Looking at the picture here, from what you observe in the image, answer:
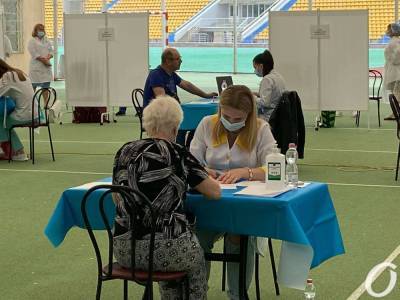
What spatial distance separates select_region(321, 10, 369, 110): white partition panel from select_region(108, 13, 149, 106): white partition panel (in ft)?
8.38

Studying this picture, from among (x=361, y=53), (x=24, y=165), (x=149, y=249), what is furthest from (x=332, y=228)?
(x=361, y=53)

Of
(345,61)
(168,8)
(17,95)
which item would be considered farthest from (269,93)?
(168,8)

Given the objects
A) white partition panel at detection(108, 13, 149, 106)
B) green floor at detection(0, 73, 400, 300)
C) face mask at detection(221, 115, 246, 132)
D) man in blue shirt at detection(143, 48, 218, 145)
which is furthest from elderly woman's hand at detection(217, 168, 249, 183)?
white partition panel at detection(108, 13, 149, 106)

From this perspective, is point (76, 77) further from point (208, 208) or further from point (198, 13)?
point (198, 13)

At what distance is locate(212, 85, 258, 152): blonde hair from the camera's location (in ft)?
13.8

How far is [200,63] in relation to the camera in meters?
29.5

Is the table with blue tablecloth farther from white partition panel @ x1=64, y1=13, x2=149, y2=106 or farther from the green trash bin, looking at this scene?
white partition panel @ x1=64, y1=13, x2=149, y2=106

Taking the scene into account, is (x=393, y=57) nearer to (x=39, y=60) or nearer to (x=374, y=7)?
(x=39, y=60)

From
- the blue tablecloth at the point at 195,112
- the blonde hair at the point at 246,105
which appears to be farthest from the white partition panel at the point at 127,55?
the blonde hair at the point at 246,105

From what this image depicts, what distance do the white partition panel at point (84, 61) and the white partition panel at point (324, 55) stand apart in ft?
8.48

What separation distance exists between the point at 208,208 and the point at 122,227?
40cm

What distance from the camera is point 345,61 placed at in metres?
11.5

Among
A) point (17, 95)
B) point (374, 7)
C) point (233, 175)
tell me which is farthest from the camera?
point (374, 7)

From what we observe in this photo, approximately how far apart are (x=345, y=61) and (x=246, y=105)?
24.7ft
